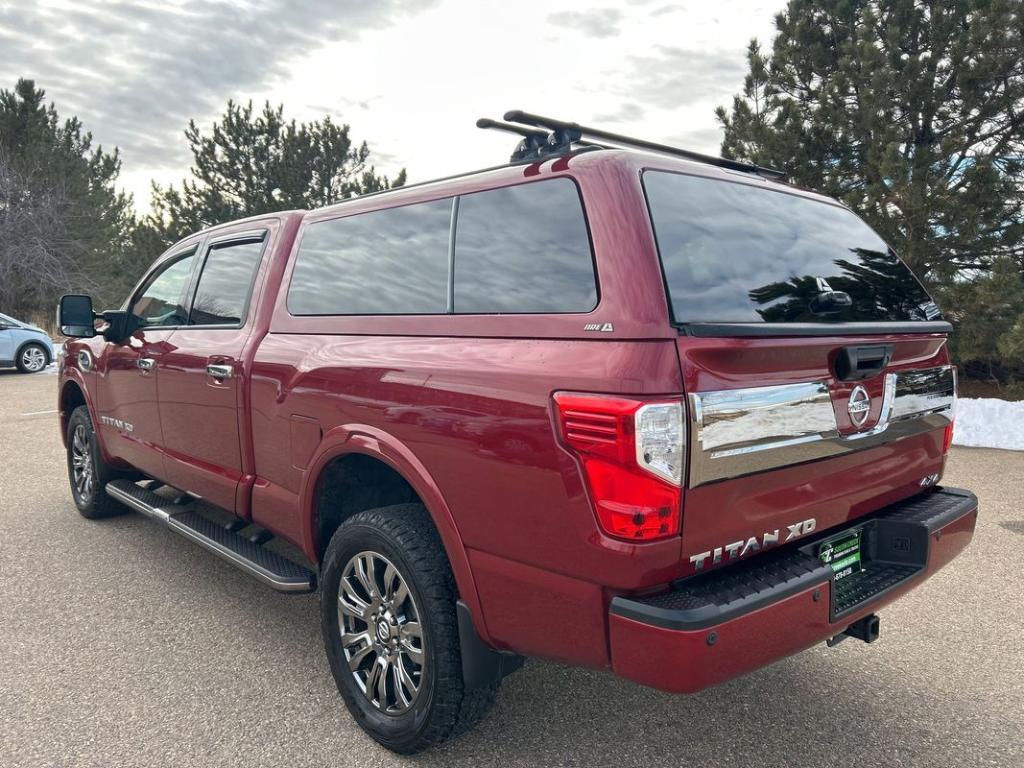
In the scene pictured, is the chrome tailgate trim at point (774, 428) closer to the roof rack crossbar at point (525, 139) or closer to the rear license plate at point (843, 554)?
the rear license plate at point (843, 554)

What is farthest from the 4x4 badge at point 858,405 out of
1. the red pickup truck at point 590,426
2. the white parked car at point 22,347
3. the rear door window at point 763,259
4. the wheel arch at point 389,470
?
the white parked car at point 22,347

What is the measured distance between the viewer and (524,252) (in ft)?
7.70

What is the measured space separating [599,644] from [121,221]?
35.3m

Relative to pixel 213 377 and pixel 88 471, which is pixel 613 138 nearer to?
pixel 213 377

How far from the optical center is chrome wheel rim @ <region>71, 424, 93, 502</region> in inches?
205

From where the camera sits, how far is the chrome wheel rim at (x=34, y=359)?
53.6 feet

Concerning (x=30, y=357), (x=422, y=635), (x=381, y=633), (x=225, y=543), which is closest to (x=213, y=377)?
(x=225, y=543)

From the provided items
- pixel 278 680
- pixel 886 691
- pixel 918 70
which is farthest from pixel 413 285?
pixel 918 70

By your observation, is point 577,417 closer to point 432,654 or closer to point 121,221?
point 432,654

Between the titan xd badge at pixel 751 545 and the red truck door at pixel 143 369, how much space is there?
3079 millimetres

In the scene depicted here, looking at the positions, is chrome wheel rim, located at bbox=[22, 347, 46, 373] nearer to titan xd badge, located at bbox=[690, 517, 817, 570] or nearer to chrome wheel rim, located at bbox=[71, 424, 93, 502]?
chrome wheel rim, located at bbox=[71, 424, 93, 502]

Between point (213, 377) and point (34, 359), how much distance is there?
51.4 ft

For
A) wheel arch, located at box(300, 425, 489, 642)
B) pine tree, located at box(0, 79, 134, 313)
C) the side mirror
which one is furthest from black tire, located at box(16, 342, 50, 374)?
wheel arch, located at box(300, 425, 489, 642)

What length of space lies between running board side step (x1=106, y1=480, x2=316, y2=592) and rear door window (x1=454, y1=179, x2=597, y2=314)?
1384mm
